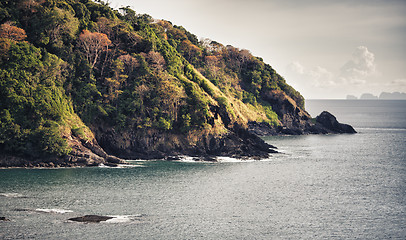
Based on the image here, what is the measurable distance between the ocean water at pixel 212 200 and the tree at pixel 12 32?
2941 cm

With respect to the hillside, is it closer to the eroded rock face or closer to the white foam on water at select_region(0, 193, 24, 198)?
the white foam on water at select_region(0, 193, 24, 198)

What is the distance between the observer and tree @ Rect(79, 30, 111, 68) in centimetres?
9215

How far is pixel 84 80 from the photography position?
91812 millimetres

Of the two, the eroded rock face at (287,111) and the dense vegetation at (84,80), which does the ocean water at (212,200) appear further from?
the eroded rock face at (287,111)

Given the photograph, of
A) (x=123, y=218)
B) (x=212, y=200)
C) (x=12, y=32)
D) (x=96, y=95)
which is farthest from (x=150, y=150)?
(x=123, y=218)

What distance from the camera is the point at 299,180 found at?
74.1 m

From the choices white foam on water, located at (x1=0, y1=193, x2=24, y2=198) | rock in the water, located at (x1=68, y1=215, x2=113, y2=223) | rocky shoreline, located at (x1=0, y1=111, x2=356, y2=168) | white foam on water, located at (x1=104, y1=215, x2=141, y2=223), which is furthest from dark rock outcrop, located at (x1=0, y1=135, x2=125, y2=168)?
white foam on water, located at (x1=104, y1=215, x2=141, y2=223)

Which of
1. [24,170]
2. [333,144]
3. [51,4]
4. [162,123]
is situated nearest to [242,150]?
[162,123]

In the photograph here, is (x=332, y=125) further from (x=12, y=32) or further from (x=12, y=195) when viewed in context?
(x=12, y=195)

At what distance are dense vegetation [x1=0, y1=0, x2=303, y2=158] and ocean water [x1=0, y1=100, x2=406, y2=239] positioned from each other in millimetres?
10387

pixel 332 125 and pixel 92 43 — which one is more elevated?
pixel 92 43

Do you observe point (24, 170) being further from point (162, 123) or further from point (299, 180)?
point (299, 180)

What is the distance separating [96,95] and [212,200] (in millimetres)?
45633

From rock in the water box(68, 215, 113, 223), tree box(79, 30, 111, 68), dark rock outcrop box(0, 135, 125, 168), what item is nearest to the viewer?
rock in the water box(68, 215, 113, 223)
